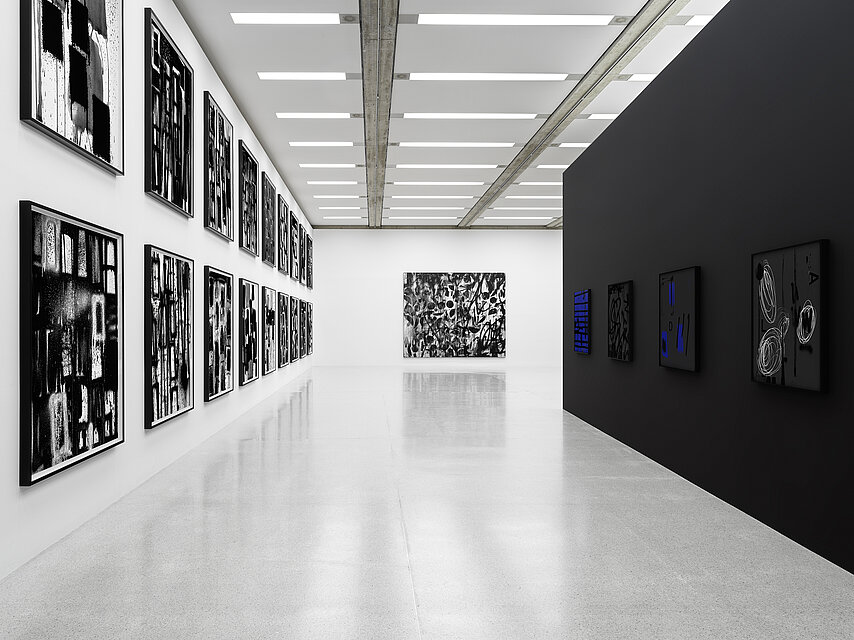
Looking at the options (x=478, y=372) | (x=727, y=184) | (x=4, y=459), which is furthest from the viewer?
(x=478, y=372)

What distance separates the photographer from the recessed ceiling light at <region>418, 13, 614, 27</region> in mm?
9742

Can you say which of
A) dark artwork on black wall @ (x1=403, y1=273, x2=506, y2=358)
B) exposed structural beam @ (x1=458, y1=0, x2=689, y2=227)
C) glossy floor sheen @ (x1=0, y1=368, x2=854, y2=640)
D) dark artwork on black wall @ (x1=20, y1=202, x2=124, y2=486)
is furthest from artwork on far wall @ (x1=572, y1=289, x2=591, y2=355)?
dark artwork on black wall @ (x1=403, y1=273, x2=506, y2=358)

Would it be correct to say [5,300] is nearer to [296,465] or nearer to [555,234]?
[296,465]

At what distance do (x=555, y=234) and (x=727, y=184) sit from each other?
22940 mm

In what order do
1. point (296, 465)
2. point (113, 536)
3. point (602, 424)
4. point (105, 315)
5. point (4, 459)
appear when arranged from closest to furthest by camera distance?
1. point (4, 459)
2. point (113, 536)
3. point (105, 315)
4. point (296, 465)
5. point (602, 424)

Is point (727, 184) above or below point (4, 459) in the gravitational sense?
above

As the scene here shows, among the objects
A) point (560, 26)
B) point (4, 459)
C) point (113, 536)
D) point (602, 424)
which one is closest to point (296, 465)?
point (113, 536)

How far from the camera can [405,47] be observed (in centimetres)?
1064

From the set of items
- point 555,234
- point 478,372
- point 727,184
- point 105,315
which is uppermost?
point 555,234

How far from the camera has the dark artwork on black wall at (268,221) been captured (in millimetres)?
16334

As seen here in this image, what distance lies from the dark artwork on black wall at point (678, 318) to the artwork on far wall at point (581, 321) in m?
3.84

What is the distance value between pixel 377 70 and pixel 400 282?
18563 millimetres

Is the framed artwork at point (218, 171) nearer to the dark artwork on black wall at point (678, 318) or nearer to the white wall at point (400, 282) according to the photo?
the dark artwork on black wall at point (678, 318)

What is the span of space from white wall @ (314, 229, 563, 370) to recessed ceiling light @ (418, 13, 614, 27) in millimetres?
19988
